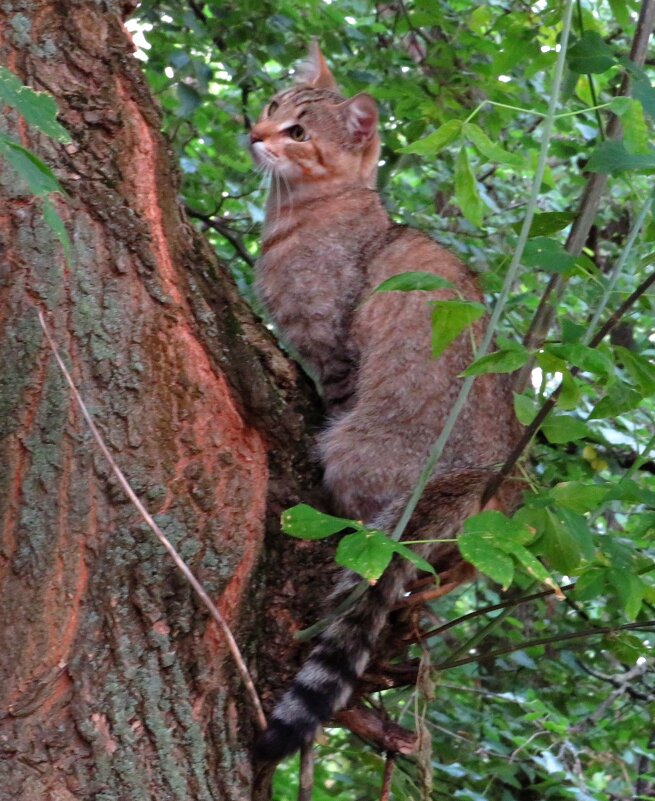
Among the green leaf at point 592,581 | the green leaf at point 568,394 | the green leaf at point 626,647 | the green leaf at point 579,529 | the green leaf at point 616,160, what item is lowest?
the green leaf at point 626,647

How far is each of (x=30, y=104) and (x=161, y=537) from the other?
872mm

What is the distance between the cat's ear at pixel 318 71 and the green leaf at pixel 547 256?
2.72 metres

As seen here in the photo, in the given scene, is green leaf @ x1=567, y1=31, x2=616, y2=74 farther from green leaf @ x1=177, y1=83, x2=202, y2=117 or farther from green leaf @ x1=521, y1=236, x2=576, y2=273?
green leaf @ x1=177, y1=83, x2=202, y2=117

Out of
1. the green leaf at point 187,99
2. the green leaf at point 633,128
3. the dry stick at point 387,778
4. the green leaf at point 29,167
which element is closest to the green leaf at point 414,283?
the green leaf at point 633,128

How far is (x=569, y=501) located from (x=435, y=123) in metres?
2.34

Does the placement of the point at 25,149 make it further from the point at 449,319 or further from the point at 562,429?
the point at 562,429

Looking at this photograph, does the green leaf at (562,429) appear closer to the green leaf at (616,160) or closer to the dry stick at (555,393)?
the dry stick at (555,393)

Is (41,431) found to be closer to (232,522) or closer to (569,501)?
(232,522)

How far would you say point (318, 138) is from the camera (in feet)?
13.8

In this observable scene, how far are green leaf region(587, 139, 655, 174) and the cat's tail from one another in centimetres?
107

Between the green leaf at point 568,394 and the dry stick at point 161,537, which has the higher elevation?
the green leaf at point 568,394

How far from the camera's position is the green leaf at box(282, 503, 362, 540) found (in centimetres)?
179

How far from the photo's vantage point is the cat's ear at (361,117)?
4.17 meters

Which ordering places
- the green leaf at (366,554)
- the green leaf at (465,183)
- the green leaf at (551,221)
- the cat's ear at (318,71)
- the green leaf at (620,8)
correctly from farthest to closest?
1. the cat's ear at (318,71)
2. the green leaf at (620,8)
3. the green leaf at (551,221)
4. the green leaf at (465,183)
5. the green leaf at (366,554)
